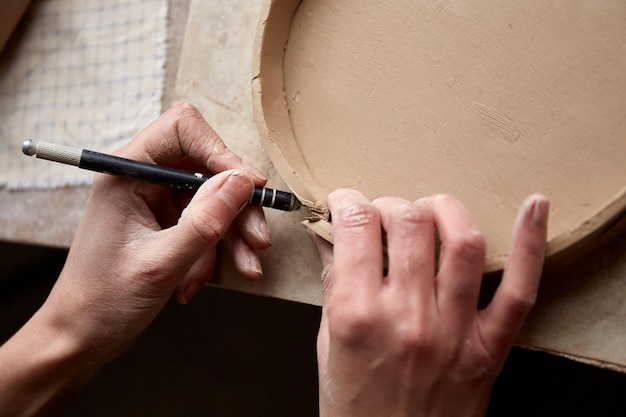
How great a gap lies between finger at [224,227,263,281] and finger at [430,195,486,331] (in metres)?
0.39

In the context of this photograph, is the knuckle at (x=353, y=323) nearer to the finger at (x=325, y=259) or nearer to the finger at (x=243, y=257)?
the finger at (x=325, y=259)

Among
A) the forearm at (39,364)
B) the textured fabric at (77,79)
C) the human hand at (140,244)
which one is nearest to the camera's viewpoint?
the human hand at (140,244)

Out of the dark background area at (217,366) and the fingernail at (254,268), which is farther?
the dark background area at (217,366)

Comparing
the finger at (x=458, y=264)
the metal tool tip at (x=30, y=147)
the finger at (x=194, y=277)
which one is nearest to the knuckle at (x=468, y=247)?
the finger at (x=458, y=264)

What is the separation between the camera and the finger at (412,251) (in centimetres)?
75

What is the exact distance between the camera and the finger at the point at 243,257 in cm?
103

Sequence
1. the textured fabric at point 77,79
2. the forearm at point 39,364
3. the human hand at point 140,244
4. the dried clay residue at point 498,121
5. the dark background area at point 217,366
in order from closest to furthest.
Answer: the dried clay residue at point 498,121
the human hand at point 140,244
the forearm at point 39,364
the textured fabric at point 77,79
the dark background area at point 217,366

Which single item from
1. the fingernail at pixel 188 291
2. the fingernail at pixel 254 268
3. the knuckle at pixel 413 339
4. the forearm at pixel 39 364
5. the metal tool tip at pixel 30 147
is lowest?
the forearm at pixel 39 364

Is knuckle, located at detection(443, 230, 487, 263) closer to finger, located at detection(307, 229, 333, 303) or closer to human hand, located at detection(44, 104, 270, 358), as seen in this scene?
finger, located at detection(307, 229, 333, 303)

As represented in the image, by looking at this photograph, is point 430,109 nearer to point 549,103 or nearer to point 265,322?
point 549,103

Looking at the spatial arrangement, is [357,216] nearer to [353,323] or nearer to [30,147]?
[353,323]

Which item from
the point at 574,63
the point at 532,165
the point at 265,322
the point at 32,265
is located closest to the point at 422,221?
the point at 532,165

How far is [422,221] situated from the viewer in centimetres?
76

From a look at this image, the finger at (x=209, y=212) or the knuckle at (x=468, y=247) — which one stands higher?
the knuckle at (x=468, y=247)
